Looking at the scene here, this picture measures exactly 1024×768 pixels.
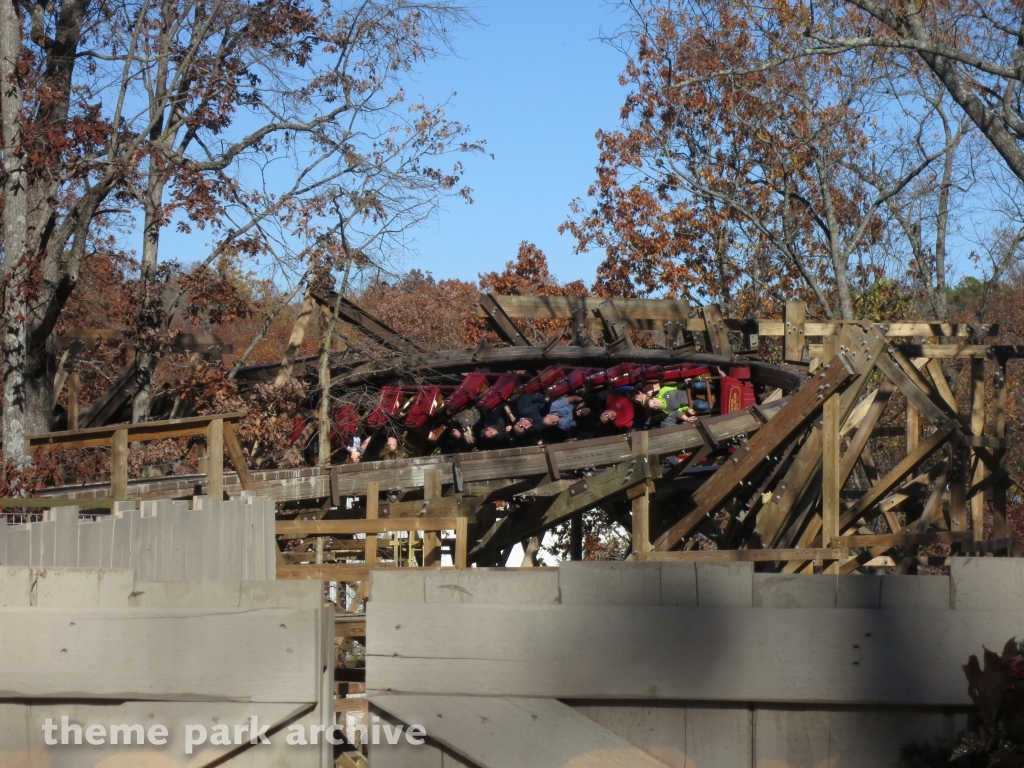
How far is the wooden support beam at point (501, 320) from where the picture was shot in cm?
1518

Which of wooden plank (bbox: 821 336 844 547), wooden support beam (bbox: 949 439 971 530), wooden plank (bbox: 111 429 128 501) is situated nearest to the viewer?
wooden plank (bbox: 111 429 128 501)

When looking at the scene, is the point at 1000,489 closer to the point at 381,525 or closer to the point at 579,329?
the point at 579,329

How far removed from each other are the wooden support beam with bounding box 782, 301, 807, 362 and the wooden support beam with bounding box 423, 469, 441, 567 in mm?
5274

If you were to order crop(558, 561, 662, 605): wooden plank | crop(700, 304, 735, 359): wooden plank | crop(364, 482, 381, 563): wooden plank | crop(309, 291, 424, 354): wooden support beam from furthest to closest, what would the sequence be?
1. crop(309, 291, 424, 354): wooden support beam
2. crop(700, 304, 735, 359): wooden plank
3. crop(364, 482, 381, 563): wooden plank
4. crop(558, 561, 662, 605): wooden plank

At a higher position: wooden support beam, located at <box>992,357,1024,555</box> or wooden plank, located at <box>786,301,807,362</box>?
wooden plank, located at <box>786,301,807,362</box>

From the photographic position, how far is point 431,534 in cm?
1022

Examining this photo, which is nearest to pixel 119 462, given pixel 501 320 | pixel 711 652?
pixel 711 652

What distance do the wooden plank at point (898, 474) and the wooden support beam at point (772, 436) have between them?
160 cm

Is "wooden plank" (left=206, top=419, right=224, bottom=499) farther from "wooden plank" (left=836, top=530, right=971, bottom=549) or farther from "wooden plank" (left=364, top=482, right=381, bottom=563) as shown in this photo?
"wooden plank" (left=836, top=530, right=971, bottom=549)

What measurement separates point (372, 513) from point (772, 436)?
387 centimetres

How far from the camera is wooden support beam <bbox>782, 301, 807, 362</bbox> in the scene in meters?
13.8

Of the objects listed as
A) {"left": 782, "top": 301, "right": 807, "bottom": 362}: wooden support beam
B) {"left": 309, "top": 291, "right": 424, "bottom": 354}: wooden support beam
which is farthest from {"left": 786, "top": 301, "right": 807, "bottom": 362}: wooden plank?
{"left": 309, "top": 291, "right": 424, "bottom": 354}: wooden support beam

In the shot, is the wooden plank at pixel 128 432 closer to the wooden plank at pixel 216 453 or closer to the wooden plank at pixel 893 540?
the wooden plank at pixel 216 453

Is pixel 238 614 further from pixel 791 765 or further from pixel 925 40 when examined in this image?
pixel 925 40
